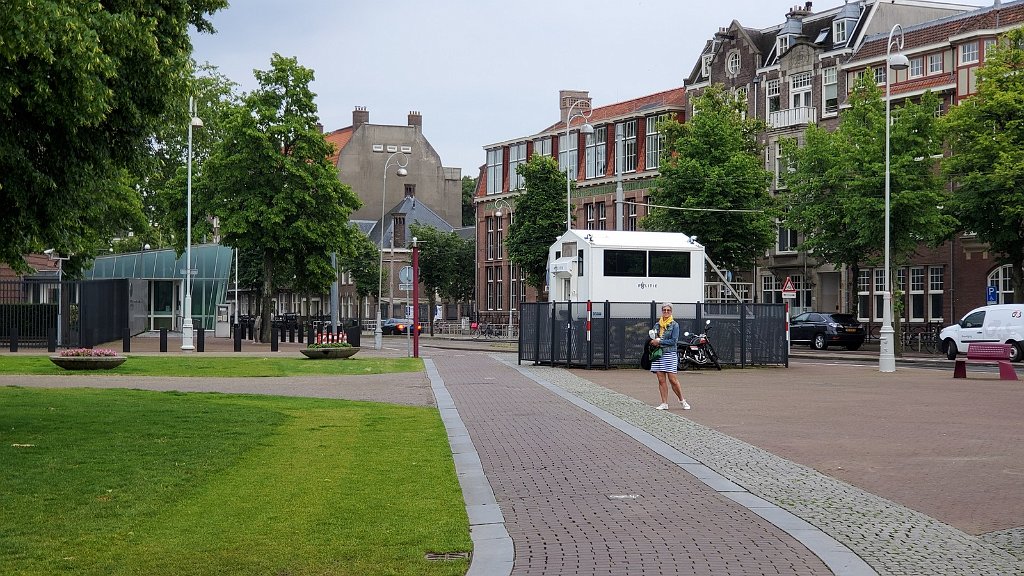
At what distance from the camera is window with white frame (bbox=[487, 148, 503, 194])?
92438 millimetres

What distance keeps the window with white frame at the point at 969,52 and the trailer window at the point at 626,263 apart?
24.5 metres

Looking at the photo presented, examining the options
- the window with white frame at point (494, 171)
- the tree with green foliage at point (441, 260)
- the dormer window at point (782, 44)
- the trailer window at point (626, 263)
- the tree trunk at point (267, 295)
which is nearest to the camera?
the trailer window at point (626, 263)

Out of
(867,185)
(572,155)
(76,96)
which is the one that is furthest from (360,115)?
(76,96)

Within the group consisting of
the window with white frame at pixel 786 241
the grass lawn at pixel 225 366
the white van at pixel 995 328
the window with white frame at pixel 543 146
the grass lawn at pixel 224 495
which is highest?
→ the window with white frame at pixel 543 146

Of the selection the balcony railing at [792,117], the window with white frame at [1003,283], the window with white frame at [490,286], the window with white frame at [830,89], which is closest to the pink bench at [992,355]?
the window with white frame at [1003,283]

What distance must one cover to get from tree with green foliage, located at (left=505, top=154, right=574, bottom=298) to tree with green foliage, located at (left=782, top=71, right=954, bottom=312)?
61.2 feet

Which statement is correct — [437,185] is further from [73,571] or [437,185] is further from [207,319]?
[73,571]

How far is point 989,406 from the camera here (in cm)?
2080

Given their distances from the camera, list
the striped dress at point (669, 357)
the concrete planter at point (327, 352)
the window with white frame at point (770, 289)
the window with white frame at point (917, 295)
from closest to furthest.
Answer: the striped dress at point (669, 357), the concrete planter at point (327, 352), the window with white frame at point (917, 295), the window with white frame at point (770, 289)

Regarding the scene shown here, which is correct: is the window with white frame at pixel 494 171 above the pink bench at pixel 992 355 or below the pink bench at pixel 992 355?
above

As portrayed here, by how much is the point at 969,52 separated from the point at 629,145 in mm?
27650

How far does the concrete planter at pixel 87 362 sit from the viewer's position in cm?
2889

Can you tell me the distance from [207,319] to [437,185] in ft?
178

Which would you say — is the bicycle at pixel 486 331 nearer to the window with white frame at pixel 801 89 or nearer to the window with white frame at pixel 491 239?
the window with white frame at pixel 491 239
